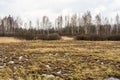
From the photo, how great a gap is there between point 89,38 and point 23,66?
135 feet

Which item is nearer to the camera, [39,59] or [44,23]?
[39,59]

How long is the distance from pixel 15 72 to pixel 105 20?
136726mm

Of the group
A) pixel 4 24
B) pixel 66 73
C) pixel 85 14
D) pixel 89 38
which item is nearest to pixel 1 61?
pixel 66 73

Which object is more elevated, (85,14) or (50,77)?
(85,14)

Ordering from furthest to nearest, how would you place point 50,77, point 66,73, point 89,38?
point 89,38, point 66,73, point 50,77

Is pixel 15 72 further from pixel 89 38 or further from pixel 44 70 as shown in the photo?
pixel 89 38

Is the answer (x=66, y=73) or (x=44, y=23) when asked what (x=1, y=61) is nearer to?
(x=66, y=73)

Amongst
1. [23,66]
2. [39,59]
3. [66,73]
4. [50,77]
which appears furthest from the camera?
[39,59]

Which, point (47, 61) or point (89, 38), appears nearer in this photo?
point (47, 61)

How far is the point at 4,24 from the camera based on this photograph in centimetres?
14700

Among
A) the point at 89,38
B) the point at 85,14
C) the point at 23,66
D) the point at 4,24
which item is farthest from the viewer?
the point at 4,24

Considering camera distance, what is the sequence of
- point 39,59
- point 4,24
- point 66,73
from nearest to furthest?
point 66,73 → point 39,59 → point 4,24

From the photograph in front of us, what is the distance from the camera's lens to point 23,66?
1647 centimetres

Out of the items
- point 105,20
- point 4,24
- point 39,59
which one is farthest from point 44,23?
point 39,59
